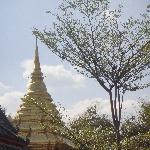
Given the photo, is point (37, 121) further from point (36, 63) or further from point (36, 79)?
point (36, 63)

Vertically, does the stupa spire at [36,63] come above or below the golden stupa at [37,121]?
above

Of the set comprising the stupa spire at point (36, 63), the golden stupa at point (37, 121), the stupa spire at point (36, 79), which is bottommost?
the golden stupa at point (37, 121)

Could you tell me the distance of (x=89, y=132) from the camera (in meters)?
17.2

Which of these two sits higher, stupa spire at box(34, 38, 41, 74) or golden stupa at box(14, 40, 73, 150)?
stupa spire at box(34, 38, 41, 74)

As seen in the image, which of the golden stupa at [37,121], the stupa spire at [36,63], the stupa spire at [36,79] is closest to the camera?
the golden stupa at [37,121]

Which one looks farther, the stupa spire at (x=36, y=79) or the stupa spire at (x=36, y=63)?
the stupa spire at (x=36, y=63)

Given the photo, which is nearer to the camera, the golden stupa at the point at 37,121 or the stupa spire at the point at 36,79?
the golden stupa at the point at 37,121

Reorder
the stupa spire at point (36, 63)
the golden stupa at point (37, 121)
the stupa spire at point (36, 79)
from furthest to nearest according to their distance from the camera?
the stupa spire at point (36, 63) < the stupa spire at point (36, 79) < the golden stupa at point (37, 121)

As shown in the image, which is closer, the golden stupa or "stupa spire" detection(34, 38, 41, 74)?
the golden stupa

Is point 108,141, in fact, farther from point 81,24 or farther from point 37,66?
point 37,66

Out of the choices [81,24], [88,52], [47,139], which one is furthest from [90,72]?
[47,139]

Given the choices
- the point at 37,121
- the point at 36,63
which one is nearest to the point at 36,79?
the point at 36,63

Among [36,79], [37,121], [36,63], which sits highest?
[36,63]

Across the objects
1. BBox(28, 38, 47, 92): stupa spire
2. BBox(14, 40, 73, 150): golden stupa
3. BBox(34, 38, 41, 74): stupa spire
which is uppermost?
BBox(34, 38, 41, 74): stupa spire
